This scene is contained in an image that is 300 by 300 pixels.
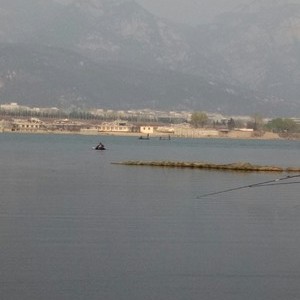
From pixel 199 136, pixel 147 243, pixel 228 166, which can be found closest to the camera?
pixel 147 243

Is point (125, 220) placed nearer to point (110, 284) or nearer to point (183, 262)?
point (183, 262)

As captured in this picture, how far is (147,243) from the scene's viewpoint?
1956 centimetres

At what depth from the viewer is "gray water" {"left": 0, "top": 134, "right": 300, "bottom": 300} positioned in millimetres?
15633

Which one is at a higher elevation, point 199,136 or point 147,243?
point 147,243

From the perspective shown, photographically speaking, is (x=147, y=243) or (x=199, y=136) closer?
(x=147, y=243)

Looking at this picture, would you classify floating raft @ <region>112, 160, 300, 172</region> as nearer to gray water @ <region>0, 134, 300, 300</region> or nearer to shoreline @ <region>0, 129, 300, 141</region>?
gray water @ <region>0, 134, 300, 300</region>

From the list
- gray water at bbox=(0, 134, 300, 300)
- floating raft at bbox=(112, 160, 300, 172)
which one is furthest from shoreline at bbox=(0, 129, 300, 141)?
gray water at bbox=(0, 134, 300, 300)

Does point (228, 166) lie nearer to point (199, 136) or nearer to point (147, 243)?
point (147, 243)

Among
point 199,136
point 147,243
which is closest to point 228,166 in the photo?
point 147,243

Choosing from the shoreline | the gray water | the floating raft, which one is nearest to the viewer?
the gray water

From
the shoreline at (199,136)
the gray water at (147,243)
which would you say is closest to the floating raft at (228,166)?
the gray water at (147,243)

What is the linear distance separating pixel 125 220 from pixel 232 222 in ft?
8.01

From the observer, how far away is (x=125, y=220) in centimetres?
2334

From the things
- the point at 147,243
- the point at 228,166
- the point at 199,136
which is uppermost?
the point at 147,243
